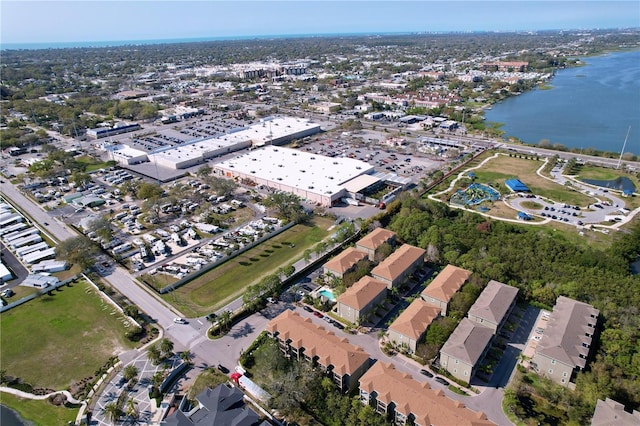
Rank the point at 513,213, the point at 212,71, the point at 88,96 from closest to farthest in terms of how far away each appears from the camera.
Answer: the point at 513,213, the point at 88,96, the point at 212,71

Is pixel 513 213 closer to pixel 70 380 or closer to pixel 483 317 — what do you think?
pixel 483 317

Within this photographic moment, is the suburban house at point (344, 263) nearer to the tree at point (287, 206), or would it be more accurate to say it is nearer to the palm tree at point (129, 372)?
the tree at point (287, 206)

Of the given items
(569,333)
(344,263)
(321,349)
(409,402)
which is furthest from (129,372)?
(569,333)

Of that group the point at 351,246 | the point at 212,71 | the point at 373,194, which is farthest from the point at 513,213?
the point at 212,71

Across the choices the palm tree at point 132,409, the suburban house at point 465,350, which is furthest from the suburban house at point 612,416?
the palm tree at point 132,409

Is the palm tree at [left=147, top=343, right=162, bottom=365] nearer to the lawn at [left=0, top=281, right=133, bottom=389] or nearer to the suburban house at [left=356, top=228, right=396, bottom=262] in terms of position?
the lawn at [left=0, top=281, right=133, bottom=389]

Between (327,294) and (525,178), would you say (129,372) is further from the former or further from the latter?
(525,178)
